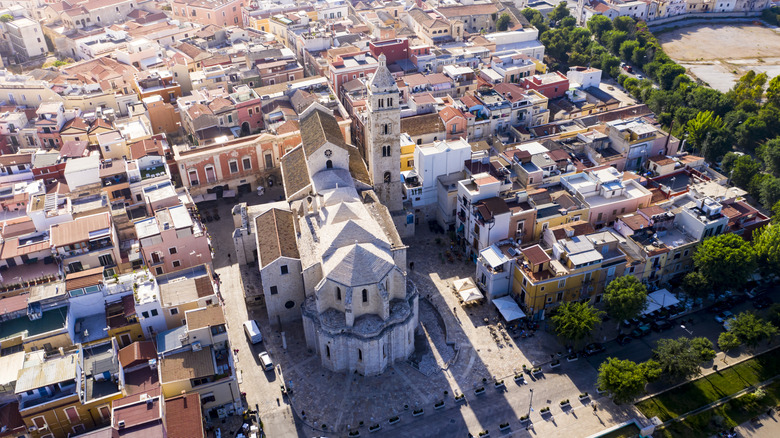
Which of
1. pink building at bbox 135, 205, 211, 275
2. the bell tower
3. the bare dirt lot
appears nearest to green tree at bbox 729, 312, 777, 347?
the bell tower

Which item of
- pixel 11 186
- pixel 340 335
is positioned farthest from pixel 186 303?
pixel 11 186

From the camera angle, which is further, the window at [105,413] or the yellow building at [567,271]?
the yellow building at [567,271]

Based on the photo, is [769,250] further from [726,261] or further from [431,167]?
[431,167]

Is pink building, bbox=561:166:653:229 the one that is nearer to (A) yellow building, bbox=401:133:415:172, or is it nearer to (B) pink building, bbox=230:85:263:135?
(A) yellow building, bbox=401:133:415:172

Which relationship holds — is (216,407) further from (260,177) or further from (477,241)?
(260,177)

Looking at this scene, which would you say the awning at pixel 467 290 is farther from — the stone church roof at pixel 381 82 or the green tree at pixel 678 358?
the stone church roof at pixel 381 82

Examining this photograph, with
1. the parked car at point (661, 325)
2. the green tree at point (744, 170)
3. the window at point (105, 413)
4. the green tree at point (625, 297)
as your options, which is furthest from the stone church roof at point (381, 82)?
the green tree at point (744, 170)

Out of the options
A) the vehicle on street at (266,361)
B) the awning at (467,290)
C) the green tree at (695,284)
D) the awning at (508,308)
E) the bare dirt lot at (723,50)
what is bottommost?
the vehicle on street at (266,361)
